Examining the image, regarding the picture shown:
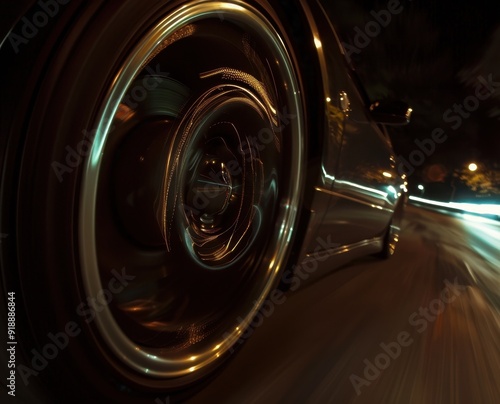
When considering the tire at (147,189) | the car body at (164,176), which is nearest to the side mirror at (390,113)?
the car body at (164,176)

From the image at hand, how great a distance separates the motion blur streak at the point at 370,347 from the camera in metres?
1.69

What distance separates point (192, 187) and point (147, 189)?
9.9 inches

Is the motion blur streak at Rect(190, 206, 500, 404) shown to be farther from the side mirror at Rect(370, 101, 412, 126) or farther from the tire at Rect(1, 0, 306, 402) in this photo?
the side mirror at Rect(370, 101, 412, 126)

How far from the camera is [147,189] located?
4.59ft

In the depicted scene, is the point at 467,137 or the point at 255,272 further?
the point at 467,137

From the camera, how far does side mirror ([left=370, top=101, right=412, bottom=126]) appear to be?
2.77 metres

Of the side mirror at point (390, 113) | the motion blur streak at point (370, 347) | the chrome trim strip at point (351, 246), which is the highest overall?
the side mirror at point (390, 113)

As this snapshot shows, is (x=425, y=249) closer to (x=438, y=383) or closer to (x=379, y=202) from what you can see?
(x=379, y=202)

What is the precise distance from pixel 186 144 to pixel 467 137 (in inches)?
854

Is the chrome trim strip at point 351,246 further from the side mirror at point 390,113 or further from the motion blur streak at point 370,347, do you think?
the side mirror at point 390,113

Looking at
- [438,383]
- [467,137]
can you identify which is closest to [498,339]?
[438,383]

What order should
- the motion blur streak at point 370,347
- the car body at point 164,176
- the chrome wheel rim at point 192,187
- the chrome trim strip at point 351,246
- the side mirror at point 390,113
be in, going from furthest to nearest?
the side mirror at point 390,113 < the chrome trim strip at point 351,246 < the motion blur streak at point 370,347 < the chrome wheel rim at point 192,187 < the car body at point 164,176

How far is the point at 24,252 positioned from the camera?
0.89 meters

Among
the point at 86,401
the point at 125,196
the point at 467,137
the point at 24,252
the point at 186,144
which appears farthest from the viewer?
the point at 467,137
